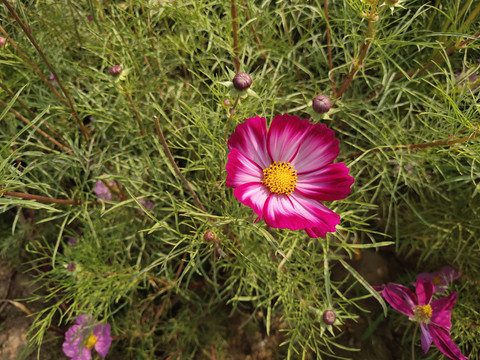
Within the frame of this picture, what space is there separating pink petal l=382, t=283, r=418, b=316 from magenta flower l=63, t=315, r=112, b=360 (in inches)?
31.0

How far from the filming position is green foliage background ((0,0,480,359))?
92 cm

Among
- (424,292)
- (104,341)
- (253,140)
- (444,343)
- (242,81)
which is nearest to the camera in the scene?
(242,81)

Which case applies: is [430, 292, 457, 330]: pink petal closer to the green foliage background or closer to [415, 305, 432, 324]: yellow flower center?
[415, 305, 432, 324]: yellow flower center

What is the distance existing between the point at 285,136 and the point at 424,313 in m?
0.61

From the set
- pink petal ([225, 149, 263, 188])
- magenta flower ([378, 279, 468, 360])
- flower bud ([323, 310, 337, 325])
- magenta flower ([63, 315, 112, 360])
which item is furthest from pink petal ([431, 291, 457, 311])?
magenta flower ([63, 315, 112, 360])

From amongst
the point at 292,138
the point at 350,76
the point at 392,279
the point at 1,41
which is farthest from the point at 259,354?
the point at 1,41

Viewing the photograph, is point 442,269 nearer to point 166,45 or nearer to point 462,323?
point 462,323

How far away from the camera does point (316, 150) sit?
2.58 ft

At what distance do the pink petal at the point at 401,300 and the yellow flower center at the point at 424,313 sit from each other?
2cm

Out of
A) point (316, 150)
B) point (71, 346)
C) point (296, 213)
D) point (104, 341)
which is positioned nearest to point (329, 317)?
point (296, 213)

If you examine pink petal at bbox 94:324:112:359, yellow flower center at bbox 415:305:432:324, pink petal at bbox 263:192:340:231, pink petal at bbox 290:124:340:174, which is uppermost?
pink petal at bbox 290:124:340:174

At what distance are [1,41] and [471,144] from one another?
43.4 inches

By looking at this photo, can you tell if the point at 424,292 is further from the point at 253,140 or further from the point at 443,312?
the point at 253,140

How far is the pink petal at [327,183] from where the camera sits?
711 mm
